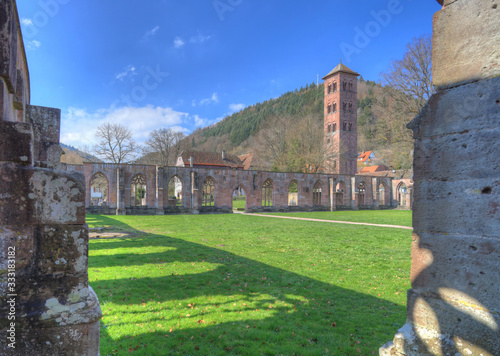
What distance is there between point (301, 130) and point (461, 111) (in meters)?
40.8

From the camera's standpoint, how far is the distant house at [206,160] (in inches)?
2069

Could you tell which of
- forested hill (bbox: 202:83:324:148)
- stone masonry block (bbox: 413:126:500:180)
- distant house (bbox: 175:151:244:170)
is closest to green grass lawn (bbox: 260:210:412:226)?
stone masonry block (bbox: 413:126:500:180)

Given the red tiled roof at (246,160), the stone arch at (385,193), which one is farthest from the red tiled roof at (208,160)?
the stone arch at (385,193)

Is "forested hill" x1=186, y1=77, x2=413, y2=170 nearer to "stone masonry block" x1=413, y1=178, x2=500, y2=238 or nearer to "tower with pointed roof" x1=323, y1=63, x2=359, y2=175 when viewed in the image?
"tower with pointed roof" x1=323, y1=63, x2=359, y2=175

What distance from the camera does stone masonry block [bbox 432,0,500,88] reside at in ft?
8.66

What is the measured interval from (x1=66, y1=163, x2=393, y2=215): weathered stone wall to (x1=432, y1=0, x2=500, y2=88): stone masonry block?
23.7 meters

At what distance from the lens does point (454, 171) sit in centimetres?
281

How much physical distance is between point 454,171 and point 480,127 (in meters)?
0.45

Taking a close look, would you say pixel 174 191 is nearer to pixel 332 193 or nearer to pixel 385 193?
pixel 332 193

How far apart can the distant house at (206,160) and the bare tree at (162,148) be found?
196 cm

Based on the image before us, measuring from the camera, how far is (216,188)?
97.5 feet

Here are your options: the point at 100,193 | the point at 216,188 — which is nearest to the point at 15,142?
the point at 216,188

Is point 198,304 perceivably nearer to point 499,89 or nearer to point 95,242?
point 499,89

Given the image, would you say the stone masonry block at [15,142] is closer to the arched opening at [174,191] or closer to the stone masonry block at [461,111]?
the stone masonry block at [461,111]
